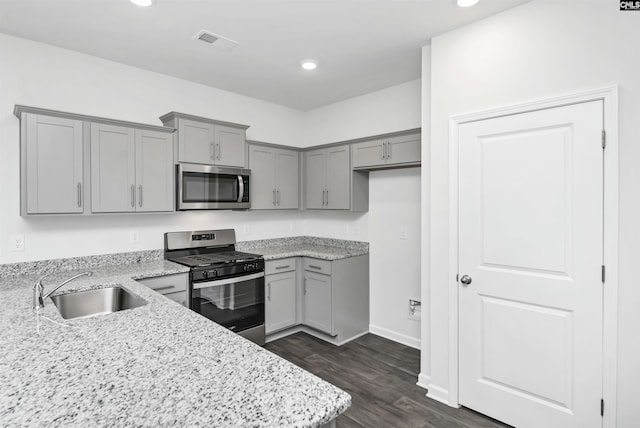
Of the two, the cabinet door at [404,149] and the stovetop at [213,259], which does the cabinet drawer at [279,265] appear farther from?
the cabinet door at [404,149]

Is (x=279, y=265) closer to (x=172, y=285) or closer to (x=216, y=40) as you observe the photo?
(x=172, y=285)

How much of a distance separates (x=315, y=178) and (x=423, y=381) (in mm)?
2417

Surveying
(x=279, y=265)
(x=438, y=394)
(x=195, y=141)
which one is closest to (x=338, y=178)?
(x=279, y=265)

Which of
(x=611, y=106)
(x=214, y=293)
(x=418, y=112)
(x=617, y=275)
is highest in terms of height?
(x=418, y=112)

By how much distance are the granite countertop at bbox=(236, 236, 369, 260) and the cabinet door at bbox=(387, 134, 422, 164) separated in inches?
43.7

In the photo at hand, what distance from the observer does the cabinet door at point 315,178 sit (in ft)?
13.1

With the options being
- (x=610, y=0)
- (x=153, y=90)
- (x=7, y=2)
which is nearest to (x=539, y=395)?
(x=610, y=0)

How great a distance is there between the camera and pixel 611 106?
184cm

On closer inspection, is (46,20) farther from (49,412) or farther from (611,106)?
(611,106)

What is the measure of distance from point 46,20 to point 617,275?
3942mm

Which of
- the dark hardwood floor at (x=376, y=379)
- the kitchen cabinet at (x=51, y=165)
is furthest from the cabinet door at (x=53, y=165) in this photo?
the dark hardwood floor at (x=376, y=379)

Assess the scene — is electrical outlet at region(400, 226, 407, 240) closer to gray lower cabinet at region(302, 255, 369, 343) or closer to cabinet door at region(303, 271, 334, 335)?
gray lower cabinet at region(302, 255, 369, 343)

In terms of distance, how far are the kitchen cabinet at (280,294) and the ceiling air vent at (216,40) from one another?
203 centimetres

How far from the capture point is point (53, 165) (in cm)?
246
